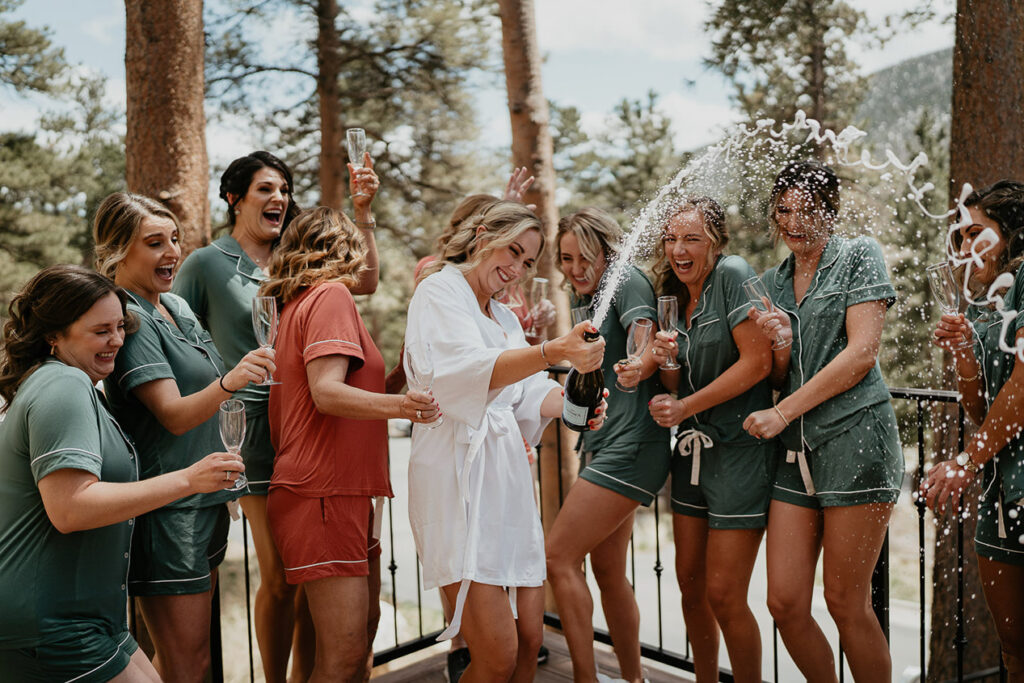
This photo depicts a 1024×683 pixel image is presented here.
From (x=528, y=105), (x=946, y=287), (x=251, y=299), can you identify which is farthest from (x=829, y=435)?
(x=528, y=105)

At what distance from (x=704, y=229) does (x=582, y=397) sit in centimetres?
88

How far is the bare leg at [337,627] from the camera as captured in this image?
9.56ft

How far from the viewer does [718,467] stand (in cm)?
327

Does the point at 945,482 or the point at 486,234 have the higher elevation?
the point at 486,234

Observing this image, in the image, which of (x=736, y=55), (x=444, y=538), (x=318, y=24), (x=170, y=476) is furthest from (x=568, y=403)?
(x=318, y=24)

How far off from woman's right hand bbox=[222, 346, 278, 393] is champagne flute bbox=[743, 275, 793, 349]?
61.6 inches

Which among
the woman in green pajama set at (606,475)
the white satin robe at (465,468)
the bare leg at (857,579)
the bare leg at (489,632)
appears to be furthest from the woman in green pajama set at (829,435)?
the bare leg at (489,632)

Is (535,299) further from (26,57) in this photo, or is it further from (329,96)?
(26,57)

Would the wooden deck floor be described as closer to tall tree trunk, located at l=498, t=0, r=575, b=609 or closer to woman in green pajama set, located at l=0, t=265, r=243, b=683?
woman in green pajama set, located at l=0, t=265, r=243, b=683

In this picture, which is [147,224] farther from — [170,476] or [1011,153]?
[1011,153]

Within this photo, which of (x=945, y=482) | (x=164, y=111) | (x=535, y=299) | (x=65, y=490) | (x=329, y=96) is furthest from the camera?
(x=329, y=96)

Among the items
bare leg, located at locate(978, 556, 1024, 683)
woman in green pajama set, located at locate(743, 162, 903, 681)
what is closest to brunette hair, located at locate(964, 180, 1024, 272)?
woman in green pajama set, located at locate(743, 162, 903, 681)

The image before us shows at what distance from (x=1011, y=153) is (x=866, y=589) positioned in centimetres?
364

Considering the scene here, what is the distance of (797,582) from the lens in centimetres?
310
